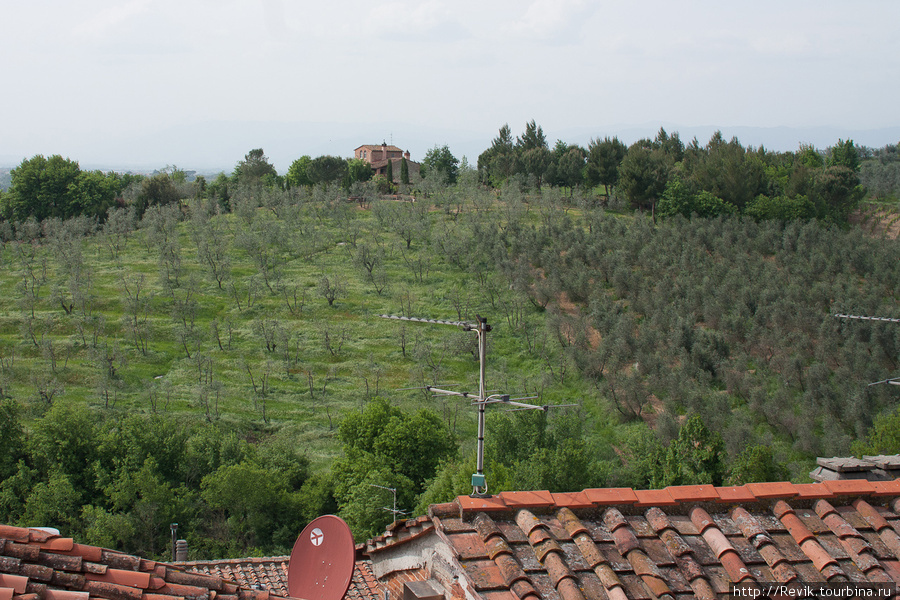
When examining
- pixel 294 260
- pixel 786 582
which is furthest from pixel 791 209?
pixel 786 582

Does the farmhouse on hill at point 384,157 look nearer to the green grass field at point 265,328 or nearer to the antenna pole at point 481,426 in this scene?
the green grass field at point 265,328

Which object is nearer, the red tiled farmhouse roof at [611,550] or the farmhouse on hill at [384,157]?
the red tiled farmhouse roof at [611,550]

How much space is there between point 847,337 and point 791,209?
2348cm

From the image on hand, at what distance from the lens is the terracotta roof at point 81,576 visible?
4.87m

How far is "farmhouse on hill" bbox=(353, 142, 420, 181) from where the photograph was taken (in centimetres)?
8569

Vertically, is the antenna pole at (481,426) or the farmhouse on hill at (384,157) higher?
the farmhouse on hill at (384,157)

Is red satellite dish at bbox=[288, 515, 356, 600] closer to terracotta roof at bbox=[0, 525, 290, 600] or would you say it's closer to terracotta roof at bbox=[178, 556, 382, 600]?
terracotta roof at bbox=[0, 525, 290, 600]

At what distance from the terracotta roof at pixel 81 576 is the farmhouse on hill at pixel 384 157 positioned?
79.1 metres

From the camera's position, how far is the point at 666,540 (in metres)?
5.73

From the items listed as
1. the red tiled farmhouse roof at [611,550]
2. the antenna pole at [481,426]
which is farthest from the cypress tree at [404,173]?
the red tiled farmhouse roof at [611,550]

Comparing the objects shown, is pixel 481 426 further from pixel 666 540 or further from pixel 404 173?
pixel 404 173

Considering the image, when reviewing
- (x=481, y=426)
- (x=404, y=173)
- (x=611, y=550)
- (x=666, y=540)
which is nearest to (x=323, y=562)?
(x=481, y=426)

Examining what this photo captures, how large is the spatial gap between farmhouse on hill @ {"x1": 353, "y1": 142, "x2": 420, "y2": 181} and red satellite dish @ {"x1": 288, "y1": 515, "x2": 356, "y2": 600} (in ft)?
254

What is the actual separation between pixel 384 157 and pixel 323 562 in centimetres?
9024
